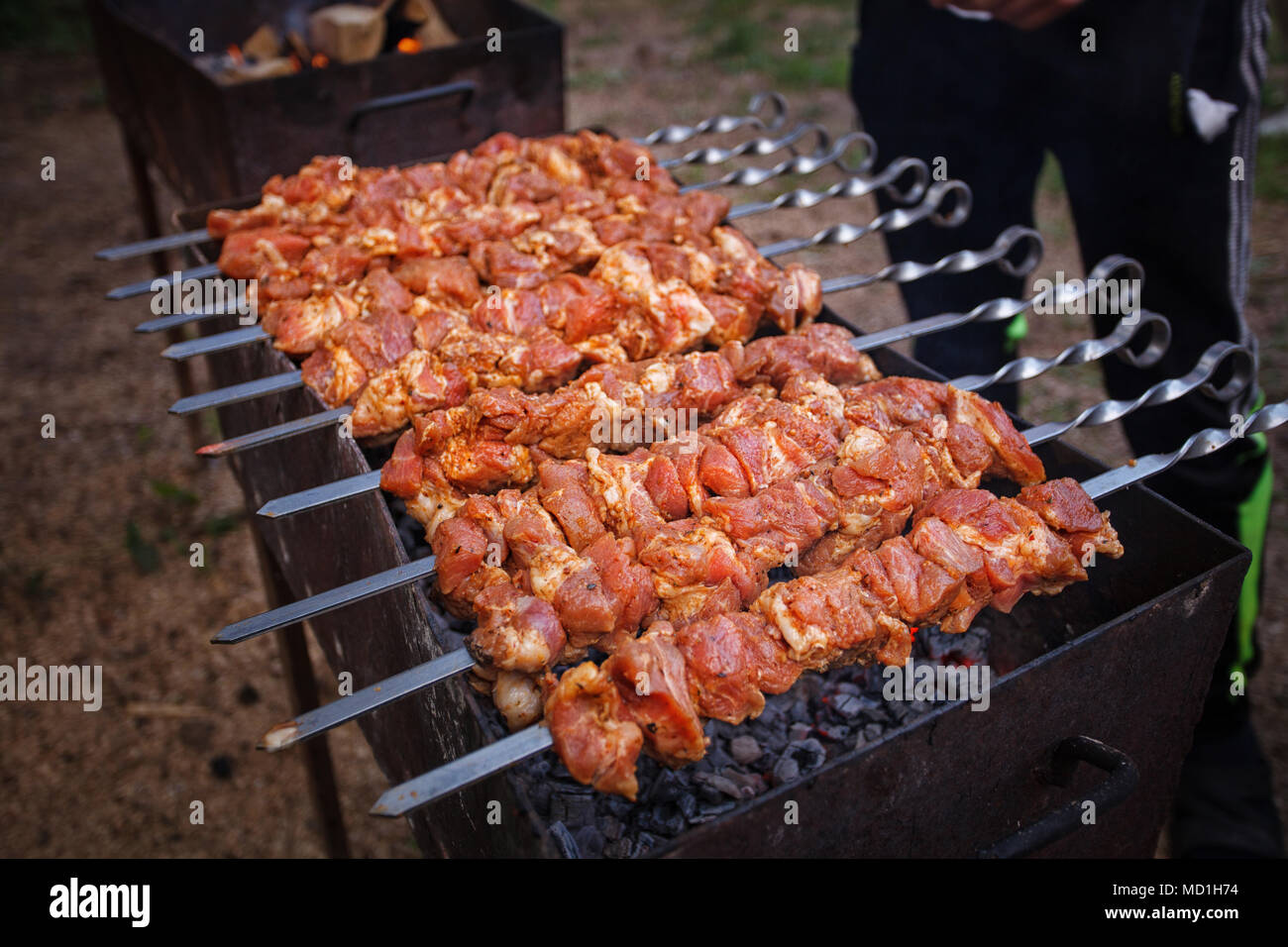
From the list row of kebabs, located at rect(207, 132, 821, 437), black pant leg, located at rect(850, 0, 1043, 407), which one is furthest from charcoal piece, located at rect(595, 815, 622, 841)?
Result: black pant leg, located at rect(850, 0, 1043, 407)

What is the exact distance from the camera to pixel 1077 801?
1766 millimetres

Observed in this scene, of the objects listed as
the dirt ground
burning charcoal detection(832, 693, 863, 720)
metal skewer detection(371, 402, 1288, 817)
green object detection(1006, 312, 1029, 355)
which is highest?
metal skewer detection(371, 402, 1288, 817)

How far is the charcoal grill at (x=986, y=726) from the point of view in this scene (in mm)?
1685

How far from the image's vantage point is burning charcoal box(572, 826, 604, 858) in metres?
2.07

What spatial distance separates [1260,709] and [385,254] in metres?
4.14

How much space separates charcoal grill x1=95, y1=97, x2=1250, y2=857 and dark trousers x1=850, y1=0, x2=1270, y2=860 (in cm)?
92

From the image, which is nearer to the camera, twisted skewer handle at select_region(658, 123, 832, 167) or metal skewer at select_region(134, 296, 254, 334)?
metal skewer at select_region(134, 296, 254, 334)

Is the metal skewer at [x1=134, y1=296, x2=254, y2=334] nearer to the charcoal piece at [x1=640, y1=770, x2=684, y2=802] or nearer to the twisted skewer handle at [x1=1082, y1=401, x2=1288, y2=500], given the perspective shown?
the charcoal piece at [x1=640, y1=770, x2=684, y2=802]

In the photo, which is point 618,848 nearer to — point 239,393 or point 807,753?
point 807,753

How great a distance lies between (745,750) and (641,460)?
2.49 ft

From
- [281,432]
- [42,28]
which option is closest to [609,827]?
[281,432]

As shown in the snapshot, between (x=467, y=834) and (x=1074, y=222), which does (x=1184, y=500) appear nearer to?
(x=1074, y=222)

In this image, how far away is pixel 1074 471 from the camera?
2.41 metres
